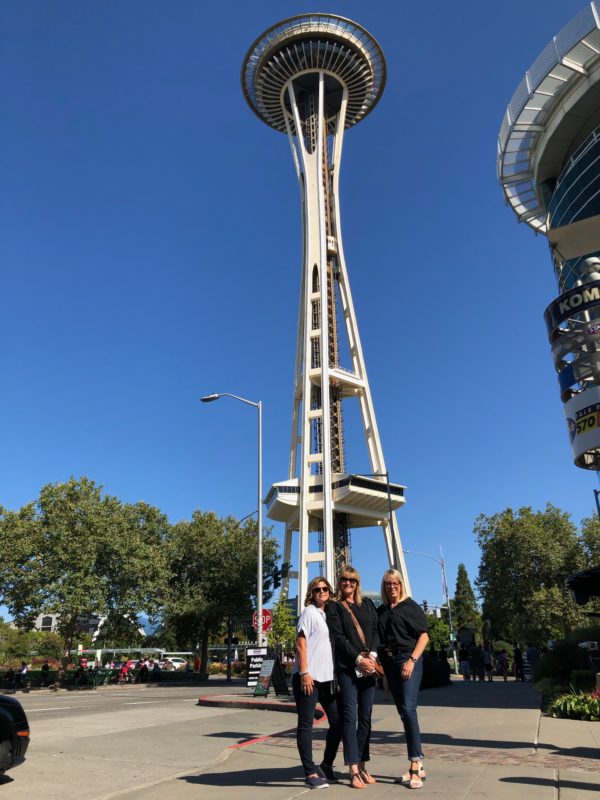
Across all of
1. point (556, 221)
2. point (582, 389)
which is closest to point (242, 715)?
point (582, 389)

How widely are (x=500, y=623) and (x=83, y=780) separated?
1888 inches

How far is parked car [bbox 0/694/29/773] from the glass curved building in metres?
18.3

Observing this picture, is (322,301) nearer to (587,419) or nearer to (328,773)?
(587,419)

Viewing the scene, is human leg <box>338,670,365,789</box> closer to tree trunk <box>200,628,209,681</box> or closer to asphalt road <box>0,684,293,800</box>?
asphalt road <box>0,684,293,800</box>

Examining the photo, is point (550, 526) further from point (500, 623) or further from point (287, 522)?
point (287, 522)

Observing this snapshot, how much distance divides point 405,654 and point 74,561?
36.2 m

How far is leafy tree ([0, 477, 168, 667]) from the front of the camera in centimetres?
3675

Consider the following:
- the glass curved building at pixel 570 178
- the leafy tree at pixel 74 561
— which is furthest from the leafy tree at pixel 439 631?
the glass curved building at pixel 570 178

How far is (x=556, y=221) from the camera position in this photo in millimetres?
30297

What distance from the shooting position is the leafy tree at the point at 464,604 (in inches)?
3876

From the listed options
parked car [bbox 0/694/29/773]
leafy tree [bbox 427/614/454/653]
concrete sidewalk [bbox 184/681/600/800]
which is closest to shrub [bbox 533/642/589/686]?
concrete sidewalk [bbox 184/681/600/800]

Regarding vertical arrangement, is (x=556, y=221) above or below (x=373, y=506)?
above

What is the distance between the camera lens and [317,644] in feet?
18.2

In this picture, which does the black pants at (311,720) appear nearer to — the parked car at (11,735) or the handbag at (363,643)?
the handbag at (363,643)
